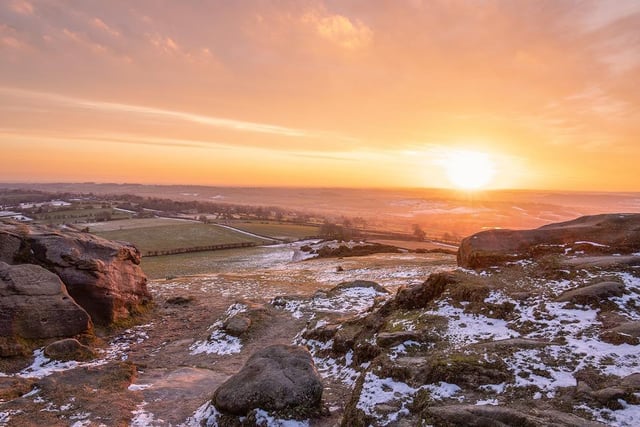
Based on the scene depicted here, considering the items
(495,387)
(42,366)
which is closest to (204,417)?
(495,387)

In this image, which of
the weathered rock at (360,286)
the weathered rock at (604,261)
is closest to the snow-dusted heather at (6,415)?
the weathered rock at (360,286)

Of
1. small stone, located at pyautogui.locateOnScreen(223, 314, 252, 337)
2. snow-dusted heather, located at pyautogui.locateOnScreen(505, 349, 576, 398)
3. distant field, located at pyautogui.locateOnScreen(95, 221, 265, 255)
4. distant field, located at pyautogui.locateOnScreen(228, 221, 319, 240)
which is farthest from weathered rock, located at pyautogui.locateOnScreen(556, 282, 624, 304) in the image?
distant field, located at pyautogui.locateOnScreen(228, 221, 319, 240)

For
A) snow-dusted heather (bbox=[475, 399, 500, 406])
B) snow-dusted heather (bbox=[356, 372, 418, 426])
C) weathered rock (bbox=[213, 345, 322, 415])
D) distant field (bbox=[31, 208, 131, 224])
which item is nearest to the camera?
snow-dusted heather (bbox=[475, 399, 500, 406])

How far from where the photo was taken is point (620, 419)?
7.97 m

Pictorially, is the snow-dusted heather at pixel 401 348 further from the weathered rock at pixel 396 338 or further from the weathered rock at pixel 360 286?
the weathered rock at pixel 360 286

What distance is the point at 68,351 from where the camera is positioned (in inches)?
677

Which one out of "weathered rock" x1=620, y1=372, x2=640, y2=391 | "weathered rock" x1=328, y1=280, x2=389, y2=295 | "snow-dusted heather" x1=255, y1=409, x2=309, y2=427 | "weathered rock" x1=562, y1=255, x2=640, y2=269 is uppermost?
"weathered rock" x1=562, y1=255, x2=640, y2=269

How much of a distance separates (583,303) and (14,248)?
93.2 feet

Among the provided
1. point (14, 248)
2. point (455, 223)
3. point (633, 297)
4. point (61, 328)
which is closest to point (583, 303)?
point (633, 297)

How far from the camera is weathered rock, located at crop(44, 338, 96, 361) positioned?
16.8 m

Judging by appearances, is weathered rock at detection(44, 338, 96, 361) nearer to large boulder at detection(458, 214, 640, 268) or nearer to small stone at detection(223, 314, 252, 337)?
small stone at detection(223, 314, 252, 337)

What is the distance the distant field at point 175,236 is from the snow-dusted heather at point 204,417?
5173cm

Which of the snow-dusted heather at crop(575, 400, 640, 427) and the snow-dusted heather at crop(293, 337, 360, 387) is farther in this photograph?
the snow-dusted heather at crop(293, 337, 360, 387)

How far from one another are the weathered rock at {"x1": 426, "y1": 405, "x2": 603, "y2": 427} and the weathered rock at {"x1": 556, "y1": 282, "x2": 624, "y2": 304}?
24.6 ft
